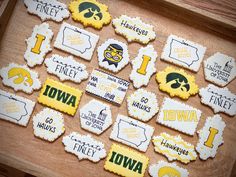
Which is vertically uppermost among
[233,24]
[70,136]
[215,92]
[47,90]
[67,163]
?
[233,24]

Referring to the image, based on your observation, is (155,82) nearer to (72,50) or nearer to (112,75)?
(112,75)

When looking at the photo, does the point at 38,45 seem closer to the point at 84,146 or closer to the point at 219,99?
the point at 84,146

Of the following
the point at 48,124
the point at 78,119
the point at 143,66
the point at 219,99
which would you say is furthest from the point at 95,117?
the point at 219,99

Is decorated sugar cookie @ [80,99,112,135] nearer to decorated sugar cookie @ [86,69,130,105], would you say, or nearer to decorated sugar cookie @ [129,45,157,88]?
decorated sugar cookie @ [86,69,130,105]

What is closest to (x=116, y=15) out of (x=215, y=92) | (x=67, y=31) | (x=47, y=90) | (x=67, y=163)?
(x=67, y=31)

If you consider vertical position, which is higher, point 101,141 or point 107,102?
point 107,102
